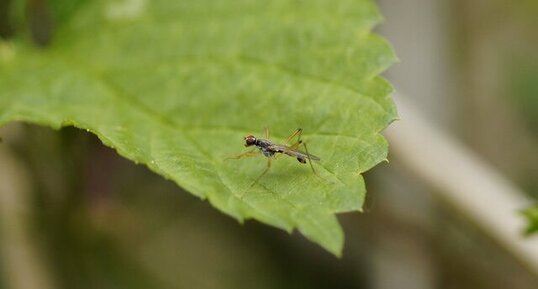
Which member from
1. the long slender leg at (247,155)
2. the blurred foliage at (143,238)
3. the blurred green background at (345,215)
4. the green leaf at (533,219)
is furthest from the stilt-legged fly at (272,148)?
the blurred green background at (345,215)

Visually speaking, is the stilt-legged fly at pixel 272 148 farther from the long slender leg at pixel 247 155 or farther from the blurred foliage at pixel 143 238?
the blurred foliage at pixel 143 238

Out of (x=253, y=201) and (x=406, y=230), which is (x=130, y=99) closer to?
(x=253, y=201)

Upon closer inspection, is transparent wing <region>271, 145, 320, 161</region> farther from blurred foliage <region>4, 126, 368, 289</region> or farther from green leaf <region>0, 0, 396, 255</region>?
blurred foliage <region>4, 126, 368, 289</region>

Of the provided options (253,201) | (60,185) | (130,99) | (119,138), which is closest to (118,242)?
(60,185)

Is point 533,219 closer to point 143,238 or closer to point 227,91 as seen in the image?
point 227,91

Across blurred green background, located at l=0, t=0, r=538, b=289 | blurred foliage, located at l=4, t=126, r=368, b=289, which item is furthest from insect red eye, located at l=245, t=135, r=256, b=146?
blurred green background, located at l=0, t=0, r=538, b=289
